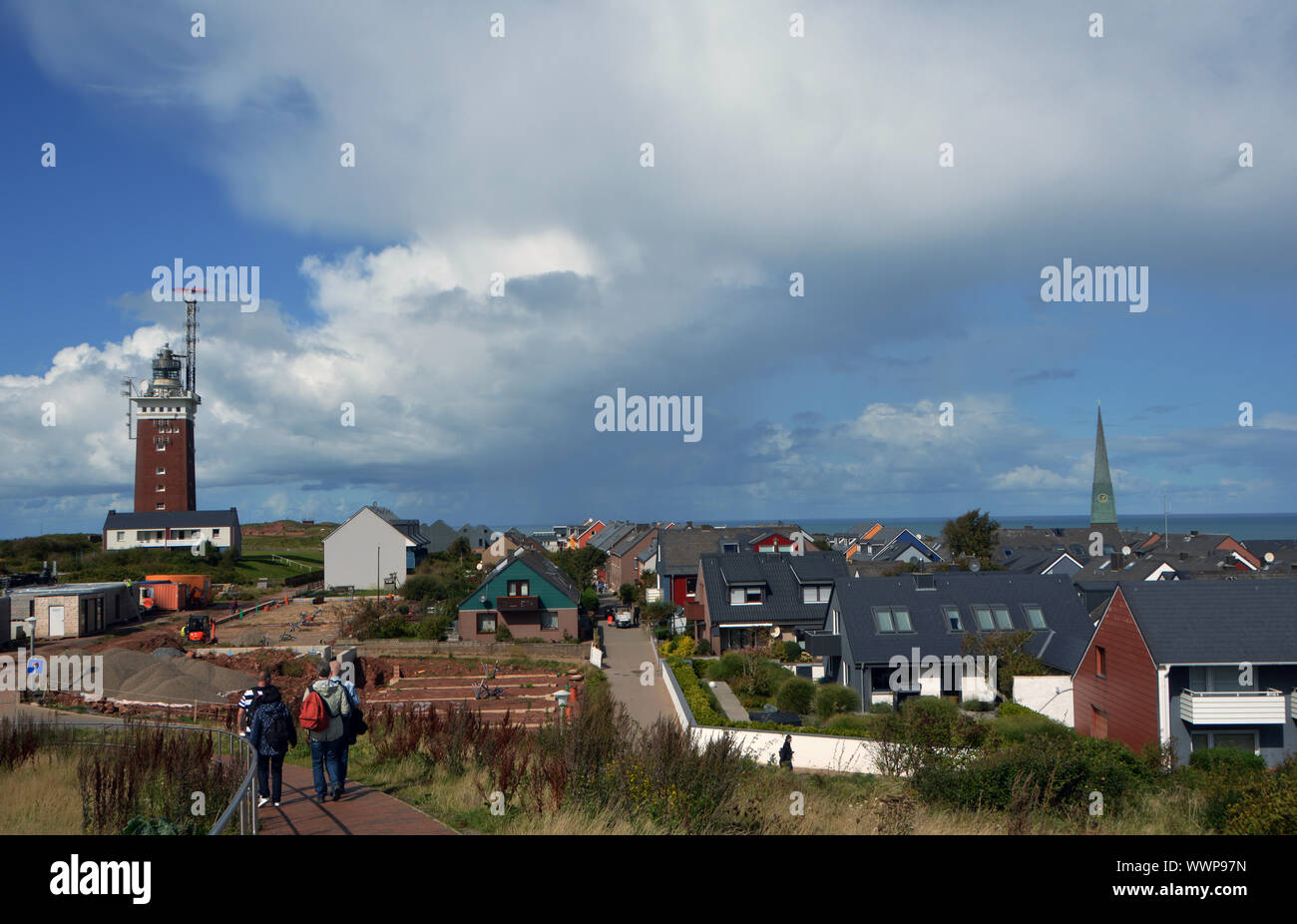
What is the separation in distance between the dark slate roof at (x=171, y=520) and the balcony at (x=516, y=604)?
53.4m

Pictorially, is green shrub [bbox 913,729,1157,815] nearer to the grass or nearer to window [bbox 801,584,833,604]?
the grass

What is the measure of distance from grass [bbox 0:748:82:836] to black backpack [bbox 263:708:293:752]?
6.16ft

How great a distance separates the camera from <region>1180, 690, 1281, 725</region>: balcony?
2323cm

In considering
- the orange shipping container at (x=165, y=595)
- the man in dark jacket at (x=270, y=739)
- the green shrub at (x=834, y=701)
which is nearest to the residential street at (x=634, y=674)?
the green shrub at (x=834, y=701)

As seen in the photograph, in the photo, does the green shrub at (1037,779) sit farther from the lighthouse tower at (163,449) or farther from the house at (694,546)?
the lighthouse tower at (163,449)

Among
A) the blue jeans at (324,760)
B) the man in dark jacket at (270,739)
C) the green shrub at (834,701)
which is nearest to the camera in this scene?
the man in dark jacket at (270,739)

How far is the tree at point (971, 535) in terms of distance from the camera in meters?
66.1

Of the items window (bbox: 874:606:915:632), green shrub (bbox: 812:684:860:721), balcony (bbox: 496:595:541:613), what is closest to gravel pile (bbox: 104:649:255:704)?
balcony (bbox: 496:595:541:613)

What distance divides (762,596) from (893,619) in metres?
12.3

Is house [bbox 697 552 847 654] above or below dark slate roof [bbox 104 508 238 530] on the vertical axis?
below

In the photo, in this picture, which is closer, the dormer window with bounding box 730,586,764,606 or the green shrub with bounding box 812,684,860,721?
the green shrub with bounding box 812,684,860,721

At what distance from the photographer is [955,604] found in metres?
34.7
